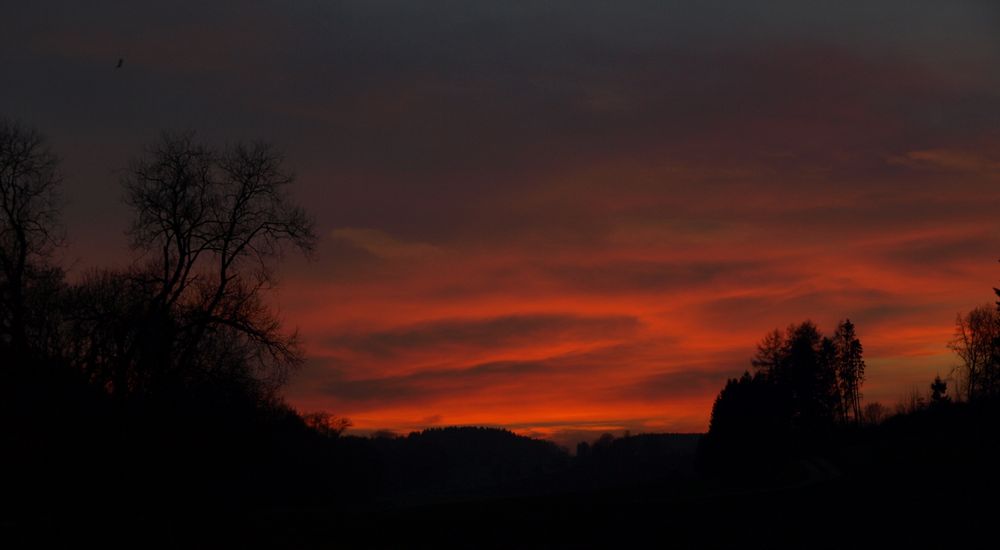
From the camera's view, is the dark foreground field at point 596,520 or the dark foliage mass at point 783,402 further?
the dark foliage mass at point 783,402

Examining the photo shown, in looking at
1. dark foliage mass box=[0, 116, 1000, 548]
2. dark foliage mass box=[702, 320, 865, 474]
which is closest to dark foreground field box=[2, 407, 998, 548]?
dark foliage mass box=[0, 116, 1000, 548]

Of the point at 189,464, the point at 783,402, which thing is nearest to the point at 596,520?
the point at 189,464

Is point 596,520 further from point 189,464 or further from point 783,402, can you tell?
point 783,402

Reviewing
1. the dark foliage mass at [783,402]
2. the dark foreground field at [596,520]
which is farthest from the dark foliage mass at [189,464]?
the dark foliage mass at [783,402]

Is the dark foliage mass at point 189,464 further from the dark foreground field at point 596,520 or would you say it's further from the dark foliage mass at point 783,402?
the dark foliage mass at point 783,402

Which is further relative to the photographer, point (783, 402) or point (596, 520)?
point (783, 402)

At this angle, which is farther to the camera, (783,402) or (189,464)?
(783,402)

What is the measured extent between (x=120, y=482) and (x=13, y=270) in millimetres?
8428

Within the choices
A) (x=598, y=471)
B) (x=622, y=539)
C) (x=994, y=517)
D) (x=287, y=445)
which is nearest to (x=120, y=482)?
(x=622, y=539)

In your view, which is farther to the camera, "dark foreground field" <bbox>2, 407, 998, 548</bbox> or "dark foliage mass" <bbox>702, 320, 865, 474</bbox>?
"dark foliage mass" <bbox>702, 320, 865, 474</bbox>

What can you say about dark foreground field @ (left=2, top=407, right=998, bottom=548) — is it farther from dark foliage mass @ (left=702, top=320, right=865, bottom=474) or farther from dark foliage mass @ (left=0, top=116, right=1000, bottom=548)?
dark foliage mass @ (left=702, top=320, right=865, bottom=474)

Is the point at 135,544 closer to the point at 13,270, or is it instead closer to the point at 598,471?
the point at 13,270

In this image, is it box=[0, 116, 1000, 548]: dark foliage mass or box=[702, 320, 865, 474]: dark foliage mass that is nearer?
box=[0, 116, 1000, 548]: dark foliage mass

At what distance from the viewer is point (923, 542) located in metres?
25.5
